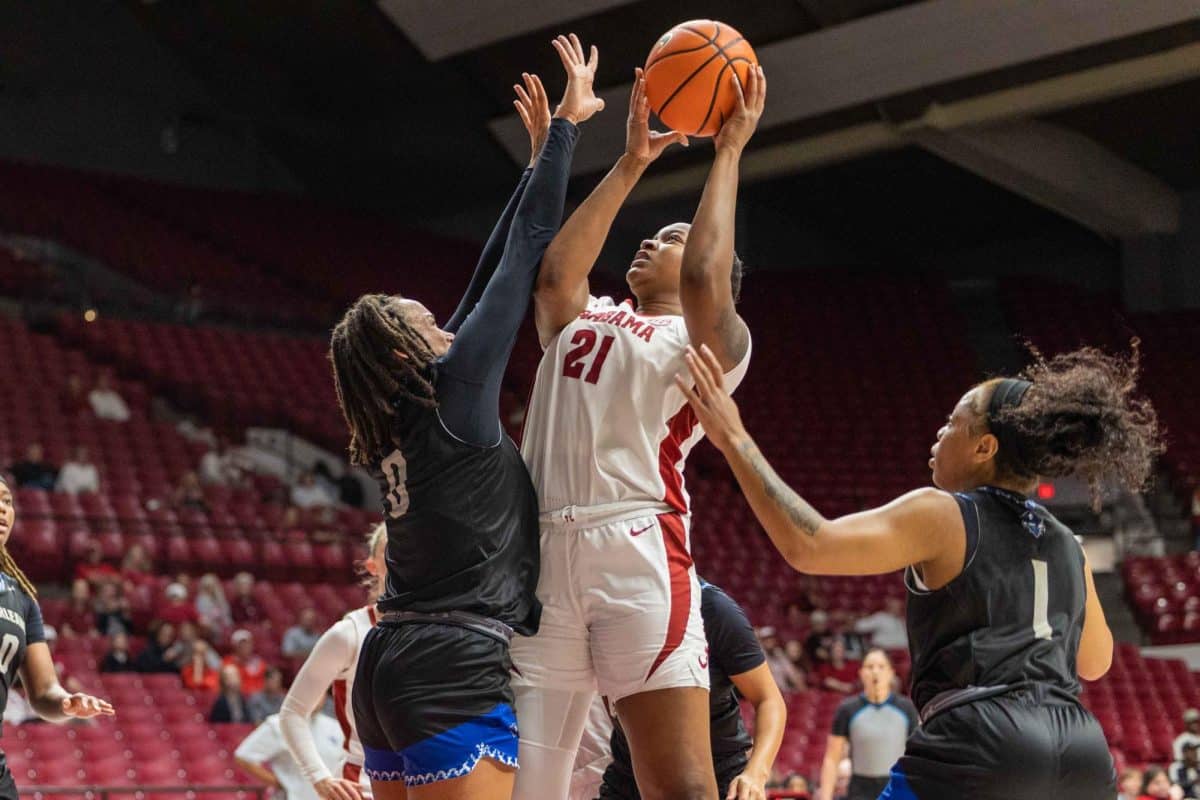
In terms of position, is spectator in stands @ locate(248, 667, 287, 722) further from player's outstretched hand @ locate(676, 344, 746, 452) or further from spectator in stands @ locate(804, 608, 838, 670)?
player's outstretched hand @ locate(676, 344, 746, 452)

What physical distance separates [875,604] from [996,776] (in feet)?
44.3

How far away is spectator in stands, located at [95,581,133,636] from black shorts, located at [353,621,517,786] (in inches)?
353

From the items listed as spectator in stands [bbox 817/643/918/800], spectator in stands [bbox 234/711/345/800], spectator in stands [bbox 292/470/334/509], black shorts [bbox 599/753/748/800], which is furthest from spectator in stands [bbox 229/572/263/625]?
black shorts [bbox 599/753/748/800]

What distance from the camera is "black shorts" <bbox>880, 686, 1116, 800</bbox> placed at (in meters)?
3.13

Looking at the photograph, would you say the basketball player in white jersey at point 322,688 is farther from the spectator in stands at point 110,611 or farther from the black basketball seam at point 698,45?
the spectator in stands at point 110,611

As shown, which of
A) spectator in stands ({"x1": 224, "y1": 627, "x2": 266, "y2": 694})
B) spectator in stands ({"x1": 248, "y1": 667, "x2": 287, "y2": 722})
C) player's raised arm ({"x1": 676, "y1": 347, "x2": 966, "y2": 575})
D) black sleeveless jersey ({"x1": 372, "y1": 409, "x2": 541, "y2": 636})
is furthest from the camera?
spectator in stands ({"x1": 224, "y1": 627, "x2": 266, "y2": 694})

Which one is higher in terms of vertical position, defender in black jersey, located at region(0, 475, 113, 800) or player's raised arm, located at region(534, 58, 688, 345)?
player's raised arm, located at region(534, 58, 688, 345)

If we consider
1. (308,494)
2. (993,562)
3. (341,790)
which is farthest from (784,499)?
(308,494)

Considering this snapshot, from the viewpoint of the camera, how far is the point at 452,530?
3.32 metres

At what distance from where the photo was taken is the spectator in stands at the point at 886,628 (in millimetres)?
15438

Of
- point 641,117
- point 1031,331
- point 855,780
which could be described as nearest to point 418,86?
point 1031,331

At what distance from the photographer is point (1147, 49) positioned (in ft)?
53.7

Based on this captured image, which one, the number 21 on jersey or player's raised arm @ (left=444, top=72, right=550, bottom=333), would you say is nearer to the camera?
the number 21 on jersey

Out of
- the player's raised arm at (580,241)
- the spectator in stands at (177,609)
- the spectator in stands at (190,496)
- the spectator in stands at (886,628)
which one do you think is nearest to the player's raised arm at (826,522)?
the player's raised arm at (580,241)
